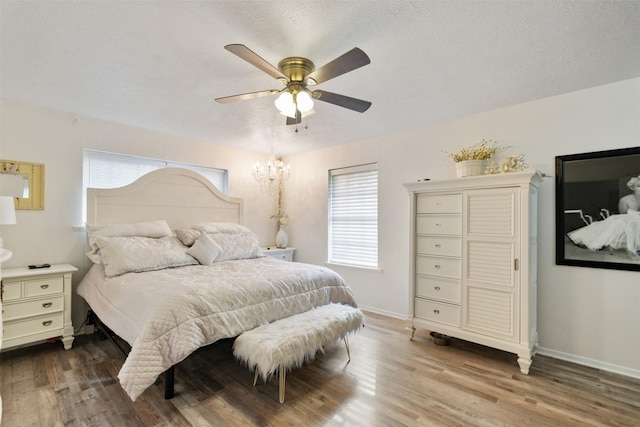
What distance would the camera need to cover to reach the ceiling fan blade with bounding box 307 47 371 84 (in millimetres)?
1643

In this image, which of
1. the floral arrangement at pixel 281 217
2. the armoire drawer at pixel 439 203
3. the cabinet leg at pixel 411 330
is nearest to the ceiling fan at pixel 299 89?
the armoire drawer at pixel 439 203

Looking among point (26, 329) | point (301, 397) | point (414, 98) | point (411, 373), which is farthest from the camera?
point (414, 98)

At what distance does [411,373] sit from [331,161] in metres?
3.07

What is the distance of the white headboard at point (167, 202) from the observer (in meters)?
3.38

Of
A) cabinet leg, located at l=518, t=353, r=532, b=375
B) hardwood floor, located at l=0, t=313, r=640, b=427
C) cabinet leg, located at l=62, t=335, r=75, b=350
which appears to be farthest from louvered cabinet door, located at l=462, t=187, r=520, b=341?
cabinet leg, located at l=62, t=335, r=75, b=350

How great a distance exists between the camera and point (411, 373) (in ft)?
8.10

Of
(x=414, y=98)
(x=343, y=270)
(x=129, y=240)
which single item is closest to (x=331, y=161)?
(x=343, y=270)

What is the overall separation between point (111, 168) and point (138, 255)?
4.72ft

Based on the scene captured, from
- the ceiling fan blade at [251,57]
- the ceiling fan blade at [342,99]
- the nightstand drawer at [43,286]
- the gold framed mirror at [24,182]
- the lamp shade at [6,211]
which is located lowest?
the nightstand drawer at [43,286]

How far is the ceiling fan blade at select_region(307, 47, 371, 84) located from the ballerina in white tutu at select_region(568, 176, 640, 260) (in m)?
2.48

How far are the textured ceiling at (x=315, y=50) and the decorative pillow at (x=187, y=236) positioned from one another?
133 centimetres

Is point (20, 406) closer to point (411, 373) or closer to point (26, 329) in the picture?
point (26, 329)

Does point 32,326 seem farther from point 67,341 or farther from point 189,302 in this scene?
point 189,302

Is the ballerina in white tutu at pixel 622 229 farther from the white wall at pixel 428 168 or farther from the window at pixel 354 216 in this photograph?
the window at pixel 354 216
